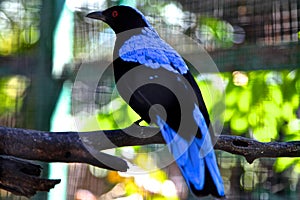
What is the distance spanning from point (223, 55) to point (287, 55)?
0.09m

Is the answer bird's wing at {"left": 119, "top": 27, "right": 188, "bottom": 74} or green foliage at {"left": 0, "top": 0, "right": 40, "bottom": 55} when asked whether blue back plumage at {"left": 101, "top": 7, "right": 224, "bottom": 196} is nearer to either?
bird's wing at {"left": 119, "top": 27, "right": 188, "bottom": 74}

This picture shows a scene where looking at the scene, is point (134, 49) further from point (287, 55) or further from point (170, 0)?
point (287, 55)

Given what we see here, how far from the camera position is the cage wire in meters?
0.82

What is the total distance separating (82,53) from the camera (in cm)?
92

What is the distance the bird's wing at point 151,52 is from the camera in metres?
0.79

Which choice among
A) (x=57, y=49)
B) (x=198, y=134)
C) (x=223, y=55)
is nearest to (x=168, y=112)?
(x=198, y=134)

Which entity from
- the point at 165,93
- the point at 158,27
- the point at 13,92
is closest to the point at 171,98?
the point at 165,93

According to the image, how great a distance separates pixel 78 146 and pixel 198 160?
0.19 meters

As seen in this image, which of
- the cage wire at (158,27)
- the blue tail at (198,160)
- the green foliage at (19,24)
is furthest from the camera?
the green foliage at (19,24)

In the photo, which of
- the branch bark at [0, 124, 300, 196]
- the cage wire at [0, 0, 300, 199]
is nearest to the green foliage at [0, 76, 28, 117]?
the cage wire at [0, 0, 300, 199]

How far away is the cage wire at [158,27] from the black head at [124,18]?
0.02 meters

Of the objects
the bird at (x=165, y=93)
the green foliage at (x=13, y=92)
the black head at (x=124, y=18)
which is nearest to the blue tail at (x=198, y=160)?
the bird at (x=165, y=93)

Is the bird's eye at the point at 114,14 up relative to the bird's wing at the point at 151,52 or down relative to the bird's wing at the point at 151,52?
up

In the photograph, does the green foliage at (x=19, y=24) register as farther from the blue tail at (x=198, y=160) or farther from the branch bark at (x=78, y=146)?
the blue tail at (x=198, y=160)
